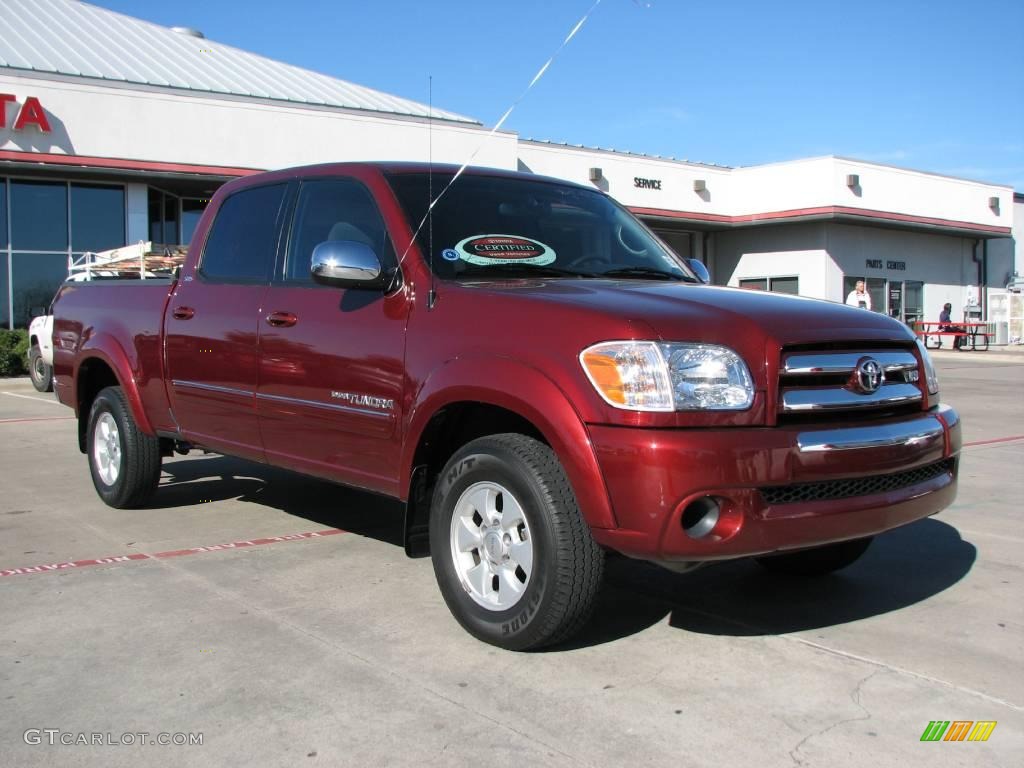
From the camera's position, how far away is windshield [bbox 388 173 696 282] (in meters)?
4.35

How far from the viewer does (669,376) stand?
3.32 m

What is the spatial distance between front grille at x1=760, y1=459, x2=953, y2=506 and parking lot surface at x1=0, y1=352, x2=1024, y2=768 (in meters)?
0.63

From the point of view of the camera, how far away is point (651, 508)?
3.25 m

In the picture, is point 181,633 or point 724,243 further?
point 724,243

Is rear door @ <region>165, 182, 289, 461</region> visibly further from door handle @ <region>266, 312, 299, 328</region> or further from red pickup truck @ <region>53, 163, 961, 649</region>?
door handle @ <region>266, 312, 299, 328</region>

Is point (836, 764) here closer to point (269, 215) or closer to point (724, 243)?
point (269, 215)

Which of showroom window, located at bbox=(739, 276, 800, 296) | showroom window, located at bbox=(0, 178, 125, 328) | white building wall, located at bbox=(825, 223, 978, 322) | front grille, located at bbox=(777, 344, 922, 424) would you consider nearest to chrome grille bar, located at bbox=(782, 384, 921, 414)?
front grille, located at bbox=(777, 344, 922, 424)

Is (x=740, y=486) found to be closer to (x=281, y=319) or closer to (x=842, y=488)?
(x=842, y=488)

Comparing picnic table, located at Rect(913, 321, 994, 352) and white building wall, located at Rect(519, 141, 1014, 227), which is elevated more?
white building wall, located at Rect(519, 141, 1014, 227)

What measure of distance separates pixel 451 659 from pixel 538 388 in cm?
107

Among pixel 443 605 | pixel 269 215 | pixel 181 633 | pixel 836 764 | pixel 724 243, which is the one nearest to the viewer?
pixel 836 764

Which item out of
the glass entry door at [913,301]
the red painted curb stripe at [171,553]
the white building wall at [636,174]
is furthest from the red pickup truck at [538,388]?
the glass entry door at [913,301]

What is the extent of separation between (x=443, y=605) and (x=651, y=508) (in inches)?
55.7

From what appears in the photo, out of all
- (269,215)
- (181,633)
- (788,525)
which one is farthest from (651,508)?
(269,215)
